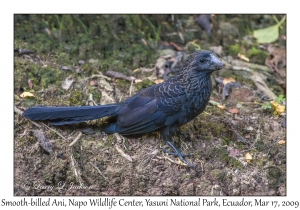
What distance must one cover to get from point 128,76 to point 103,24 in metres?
0.93

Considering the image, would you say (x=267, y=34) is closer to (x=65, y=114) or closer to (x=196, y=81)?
(x=196, y=81)

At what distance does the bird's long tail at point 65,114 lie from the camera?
5.19 m

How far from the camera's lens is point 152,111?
5211mm

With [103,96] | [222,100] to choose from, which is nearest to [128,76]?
[103,96]

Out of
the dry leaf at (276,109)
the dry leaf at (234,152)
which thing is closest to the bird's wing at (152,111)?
the dry leaf at (234,152)

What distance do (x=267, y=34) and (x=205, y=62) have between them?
3.39m

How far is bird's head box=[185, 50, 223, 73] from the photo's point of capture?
511cm

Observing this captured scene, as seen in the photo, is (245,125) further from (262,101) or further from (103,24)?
(103,24)

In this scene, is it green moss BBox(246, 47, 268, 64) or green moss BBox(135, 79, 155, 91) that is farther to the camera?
green moss BBox(246, 47, 268, 64)

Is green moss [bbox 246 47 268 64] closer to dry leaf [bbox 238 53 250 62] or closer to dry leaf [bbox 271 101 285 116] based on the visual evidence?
dry leaf [bbox 238 53 250 62]

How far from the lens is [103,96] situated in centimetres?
608

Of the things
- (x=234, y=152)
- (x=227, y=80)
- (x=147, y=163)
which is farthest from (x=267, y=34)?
(x=147, y=163)

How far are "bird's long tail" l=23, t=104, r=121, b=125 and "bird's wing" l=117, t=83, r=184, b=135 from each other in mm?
303

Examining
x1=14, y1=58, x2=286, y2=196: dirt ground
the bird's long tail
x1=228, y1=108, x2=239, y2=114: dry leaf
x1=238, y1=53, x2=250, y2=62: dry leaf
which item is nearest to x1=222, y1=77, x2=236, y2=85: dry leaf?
x1=228, y1=108, x2=239, y2=114: dry leaf
